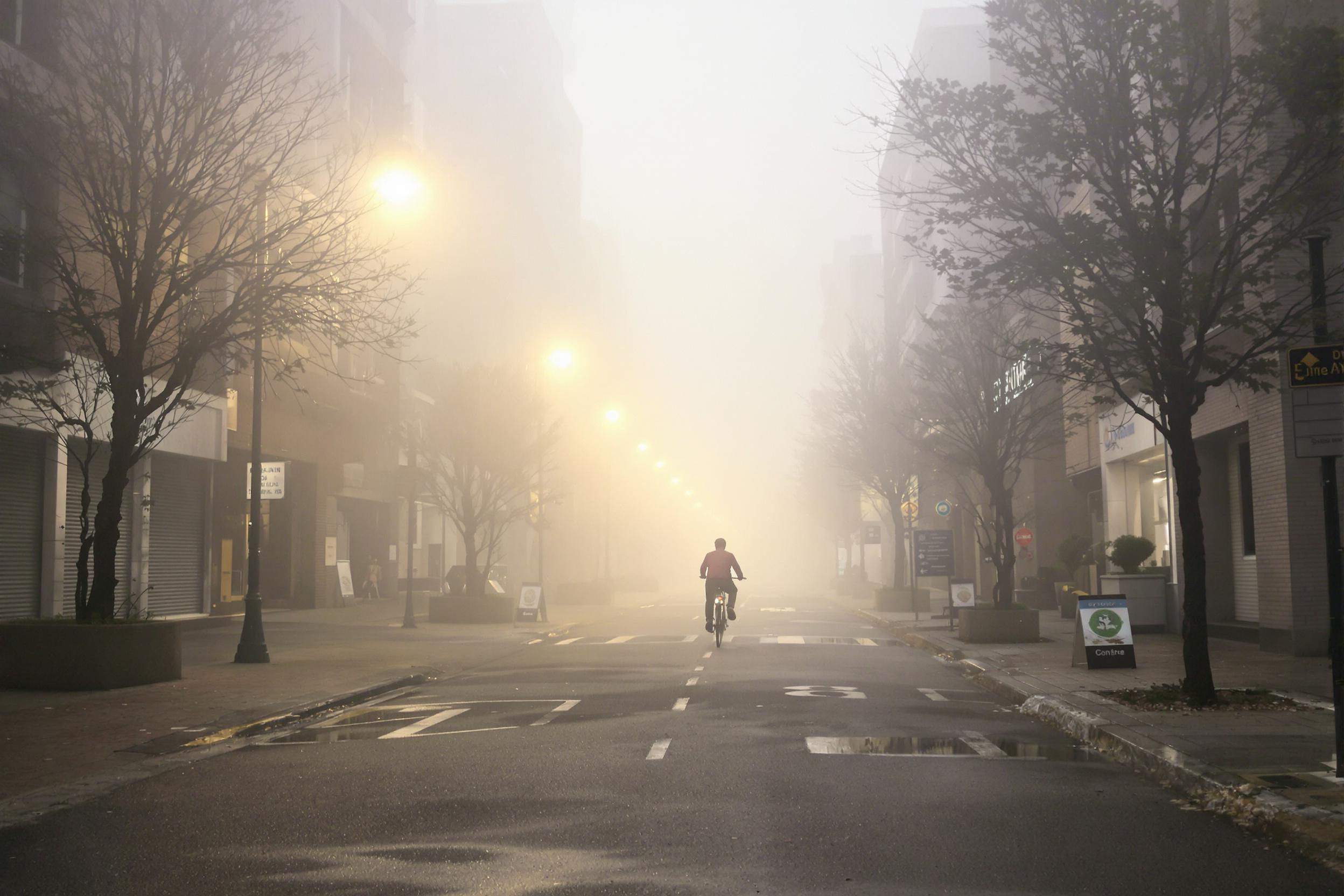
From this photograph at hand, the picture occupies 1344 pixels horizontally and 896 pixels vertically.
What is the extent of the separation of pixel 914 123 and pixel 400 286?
64.4 metres

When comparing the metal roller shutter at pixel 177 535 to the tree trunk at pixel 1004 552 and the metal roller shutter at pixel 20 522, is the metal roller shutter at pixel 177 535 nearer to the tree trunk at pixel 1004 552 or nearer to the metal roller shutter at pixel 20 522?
the metal roller shutter at pixel 20 522

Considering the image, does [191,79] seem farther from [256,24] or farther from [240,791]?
[240,791]

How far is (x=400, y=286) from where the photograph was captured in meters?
76.7

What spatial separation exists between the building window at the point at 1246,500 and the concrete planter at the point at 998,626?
4.18 metres

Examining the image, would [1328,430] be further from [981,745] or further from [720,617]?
[720,617]

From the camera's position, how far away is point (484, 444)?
3897cm

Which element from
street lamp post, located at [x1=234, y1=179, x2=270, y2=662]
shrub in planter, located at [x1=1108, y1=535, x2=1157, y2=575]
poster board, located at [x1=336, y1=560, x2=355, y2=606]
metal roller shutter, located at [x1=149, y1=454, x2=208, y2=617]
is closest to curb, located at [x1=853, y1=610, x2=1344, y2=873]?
street lamp post, located at [x1=234, y1=179, x2=270, y2=662]

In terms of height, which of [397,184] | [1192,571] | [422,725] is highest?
[397,184]

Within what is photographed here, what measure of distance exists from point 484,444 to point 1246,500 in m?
22.0

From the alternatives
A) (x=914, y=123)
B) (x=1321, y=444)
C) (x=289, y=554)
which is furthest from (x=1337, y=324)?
(x=289, y=554)

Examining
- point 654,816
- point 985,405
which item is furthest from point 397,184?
point 654,816

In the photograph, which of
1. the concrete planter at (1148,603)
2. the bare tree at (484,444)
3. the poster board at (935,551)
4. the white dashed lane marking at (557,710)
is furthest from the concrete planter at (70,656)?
the poster board at (935,551)

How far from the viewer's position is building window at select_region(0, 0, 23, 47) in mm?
21828

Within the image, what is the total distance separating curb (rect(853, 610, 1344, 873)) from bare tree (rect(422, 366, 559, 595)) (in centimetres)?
2608
